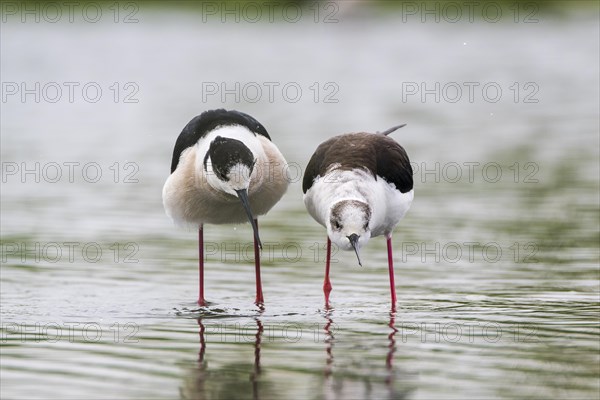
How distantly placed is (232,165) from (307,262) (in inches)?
117

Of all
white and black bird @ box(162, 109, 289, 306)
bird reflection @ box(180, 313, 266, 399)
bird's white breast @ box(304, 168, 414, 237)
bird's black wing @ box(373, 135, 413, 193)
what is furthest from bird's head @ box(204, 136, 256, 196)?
bird reflection @ box(180, 313, 266, 399)

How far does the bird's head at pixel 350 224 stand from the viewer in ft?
29.2

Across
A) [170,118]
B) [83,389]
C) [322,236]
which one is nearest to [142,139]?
[170,118]

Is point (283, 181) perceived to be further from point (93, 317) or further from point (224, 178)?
point (93, 317)

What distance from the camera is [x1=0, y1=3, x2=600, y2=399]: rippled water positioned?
763 centimetres

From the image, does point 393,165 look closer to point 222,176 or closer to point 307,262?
point 222,176

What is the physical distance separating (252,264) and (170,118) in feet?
37.6

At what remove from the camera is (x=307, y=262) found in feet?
39.3

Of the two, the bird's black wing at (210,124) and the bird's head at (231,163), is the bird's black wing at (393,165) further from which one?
the bird's head at (231,163)

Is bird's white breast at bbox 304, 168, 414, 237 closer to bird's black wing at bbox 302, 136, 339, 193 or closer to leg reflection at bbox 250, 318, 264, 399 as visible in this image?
bird's black wing at bbox 302, 136, 339, 193

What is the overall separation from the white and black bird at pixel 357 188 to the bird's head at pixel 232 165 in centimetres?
61

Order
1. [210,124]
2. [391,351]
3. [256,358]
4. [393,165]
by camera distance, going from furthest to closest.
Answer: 1. [210,124]
2. [393,165]
3. [391,351]
4. [256,358]

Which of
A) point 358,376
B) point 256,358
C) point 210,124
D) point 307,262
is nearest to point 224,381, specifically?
point 256,358

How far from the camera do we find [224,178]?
9.32 meters
